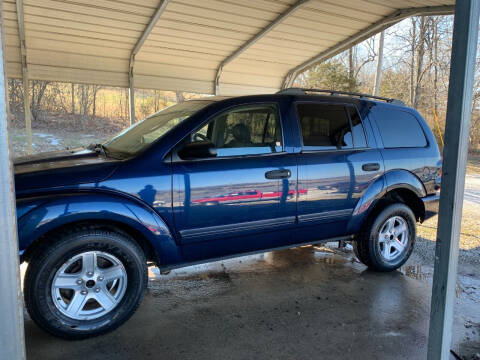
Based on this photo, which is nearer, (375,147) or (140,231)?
(140,231)

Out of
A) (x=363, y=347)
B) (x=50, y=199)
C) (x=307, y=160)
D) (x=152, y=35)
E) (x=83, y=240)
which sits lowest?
(x=363, y=347)

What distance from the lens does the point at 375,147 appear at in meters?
4.12

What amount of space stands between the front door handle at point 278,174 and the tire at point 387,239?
4.41 ft

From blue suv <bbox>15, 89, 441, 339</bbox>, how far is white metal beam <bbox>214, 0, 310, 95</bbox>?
195 inches

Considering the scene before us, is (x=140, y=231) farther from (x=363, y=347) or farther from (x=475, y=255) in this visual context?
(x=475, y=255)

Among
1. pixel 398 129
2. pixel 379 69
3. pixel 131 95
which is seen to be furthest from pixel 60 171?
pixel 379 69

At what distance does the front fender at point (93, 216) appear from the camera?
8.41ft

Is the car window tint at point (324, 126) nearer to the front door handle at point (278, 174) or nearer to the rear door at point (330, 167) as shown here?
the rear door at point (330, 167)

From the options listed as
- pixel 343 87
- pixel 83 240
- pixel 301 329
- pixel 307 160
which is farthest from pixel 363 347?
pixel 343 87

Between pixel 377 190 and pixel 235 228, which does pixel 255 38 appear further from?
pixel 235 228

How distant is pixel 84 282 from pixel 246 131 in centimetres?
191

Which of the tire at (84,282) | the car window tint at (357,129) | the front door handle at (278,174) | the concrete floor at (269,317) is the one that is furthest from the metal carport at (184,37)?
the tire at (84,282)

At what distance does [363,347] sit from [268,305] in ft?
3.13

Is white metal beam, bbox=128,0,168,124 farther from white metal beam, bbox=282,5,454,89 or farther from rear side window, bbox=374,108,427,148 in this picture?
rear side window, bbox=374,108,427,148
